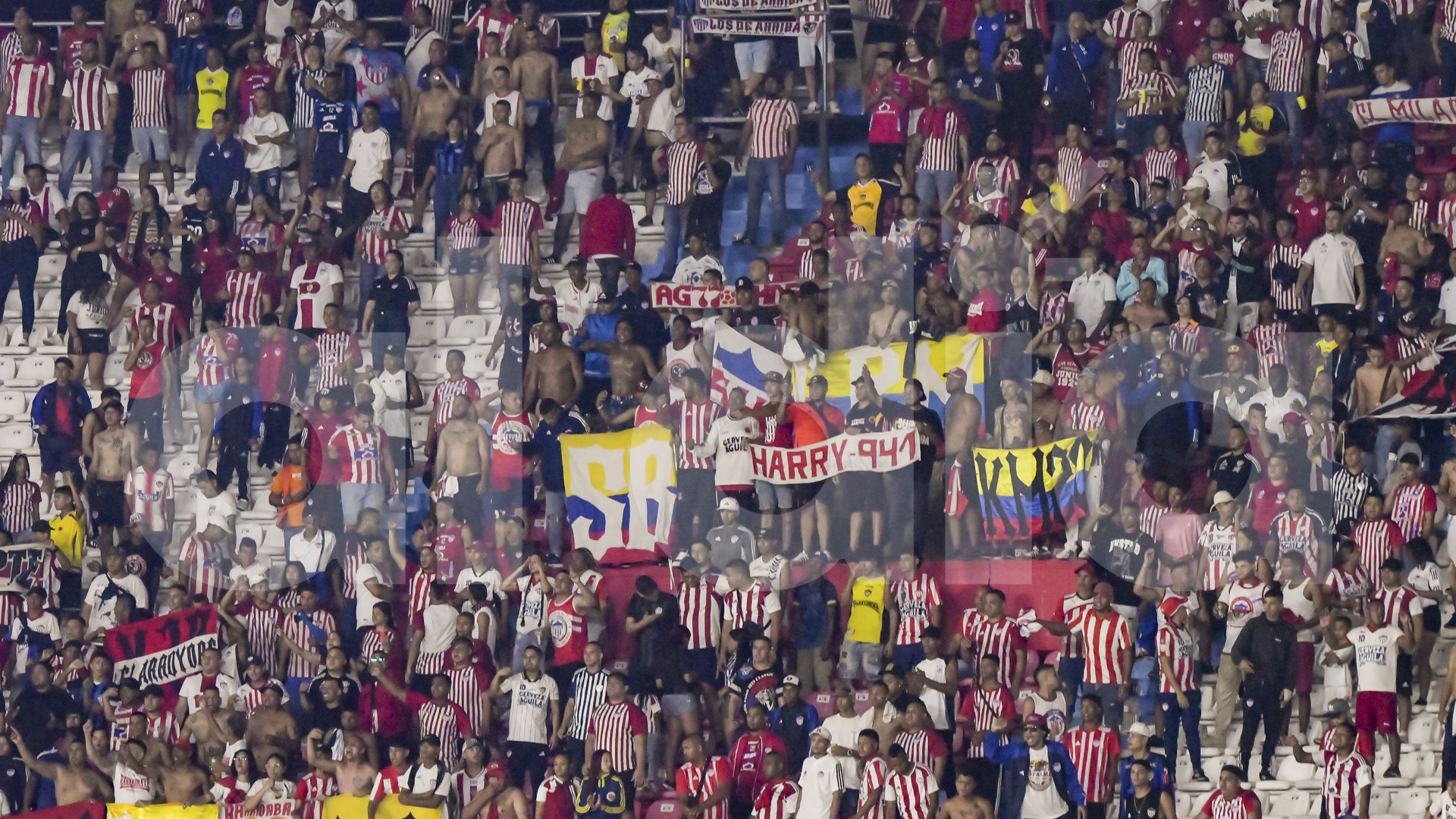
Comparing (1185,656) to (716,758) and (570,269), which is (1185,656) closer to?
(716,758)

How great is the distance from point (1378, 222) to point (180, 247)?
954 centimetres

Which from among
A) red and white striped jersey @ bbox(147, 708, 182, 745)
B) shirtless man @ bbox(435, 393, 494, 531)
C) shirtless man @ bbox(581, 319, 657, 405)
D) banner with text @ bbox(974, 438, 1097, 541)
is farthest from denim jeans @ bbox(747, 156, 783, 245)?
red and white striped jersey @ bbox(147, 708, 182, 745)

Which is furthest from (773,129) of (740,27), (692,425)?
(692,425)

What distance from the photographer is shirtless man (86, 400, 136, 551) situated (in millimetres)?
20781

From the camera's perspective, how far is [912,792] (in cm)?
1742

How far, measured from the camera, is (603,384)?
20.6 meters

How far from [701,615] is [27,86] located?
8437 mm

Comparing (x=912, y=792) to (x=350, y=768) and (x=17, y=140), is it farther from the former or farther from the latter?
(x=17, y=140)

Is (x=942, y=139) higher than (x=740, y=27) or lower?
lower

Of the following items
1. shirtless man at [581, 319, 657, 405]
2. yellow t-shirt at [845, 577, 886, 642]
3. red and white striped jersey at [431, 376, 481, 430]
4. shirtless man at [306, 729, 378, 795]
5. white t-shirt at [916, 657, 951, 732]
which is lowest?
shirtless man at [306, 729, 378, 795]

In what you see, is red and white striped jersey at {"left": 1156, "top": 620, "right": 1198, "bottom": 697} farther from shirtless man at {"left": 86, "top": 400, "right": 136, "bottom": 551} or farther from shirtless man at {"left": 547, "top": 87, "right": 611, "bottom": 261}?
shirtless man at {"left": 86, "top": 400, "right": 136, "bottom": 551}

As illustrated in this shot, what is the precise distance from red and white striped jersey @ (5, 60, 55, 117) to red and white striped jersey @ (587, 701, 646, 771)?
848cm

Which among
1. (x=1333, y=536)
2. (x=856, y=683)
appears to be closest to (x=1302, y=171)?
(x=1333, y=536)

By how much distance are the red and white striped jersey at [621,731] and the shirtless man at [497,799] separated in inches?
25.5
